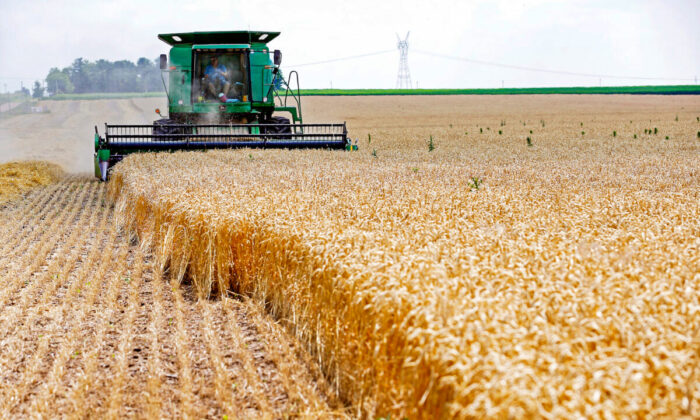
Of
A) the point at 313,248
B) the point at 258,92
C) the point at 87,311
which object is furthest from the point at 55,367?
the point at 258,92

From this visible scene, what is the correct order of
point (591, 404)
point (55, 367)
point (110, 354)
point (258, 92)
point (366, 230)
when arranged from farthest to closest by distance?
point (258, 92), point (366, 230), point (110, 354), point (55, 367), point (591, 404)

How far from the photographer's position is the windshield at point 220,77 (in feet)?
53.5

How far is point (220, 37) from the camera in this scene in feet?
54.7

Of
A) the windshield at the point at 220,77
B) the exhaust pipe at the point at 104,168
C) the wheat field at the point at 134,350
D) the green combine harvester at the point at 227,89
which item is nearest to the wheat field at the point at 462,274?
the wheat field at the point at 134,350

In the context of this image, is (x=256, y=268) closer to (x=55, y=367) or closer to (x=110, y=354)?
(x=110, y=354)

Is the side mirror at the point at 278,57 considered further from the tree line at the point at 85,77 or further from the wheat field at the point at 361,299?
the tree line at the point at 85,77

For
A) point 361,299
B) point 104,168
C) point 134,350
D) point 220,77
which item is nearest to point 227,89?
point 220,77

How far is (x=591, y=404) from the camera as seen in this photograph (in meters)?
2.41

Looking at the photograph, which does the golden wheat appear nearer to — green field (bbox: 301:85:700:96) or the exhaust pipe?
the exhaust pipe

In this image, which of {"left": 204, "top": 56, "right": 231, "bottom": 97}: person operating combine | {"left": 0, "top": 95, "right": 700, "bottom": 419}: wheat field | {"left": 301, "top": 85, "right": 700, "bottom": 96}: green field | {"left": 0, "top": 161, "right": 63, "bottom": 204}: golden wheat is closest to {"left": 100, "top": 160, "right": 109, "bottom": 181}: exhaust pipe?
{"left": 0, "top": 161, "right": 63, "bottom": 204}: golden wheat

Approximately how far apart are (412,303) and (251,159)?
980cm

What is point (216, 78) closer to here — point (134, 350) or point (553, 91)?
point (134, 350)

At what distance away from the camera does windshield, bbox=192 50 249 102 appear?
1630 centimetres

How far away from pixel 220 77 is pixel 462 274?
1357 cm
